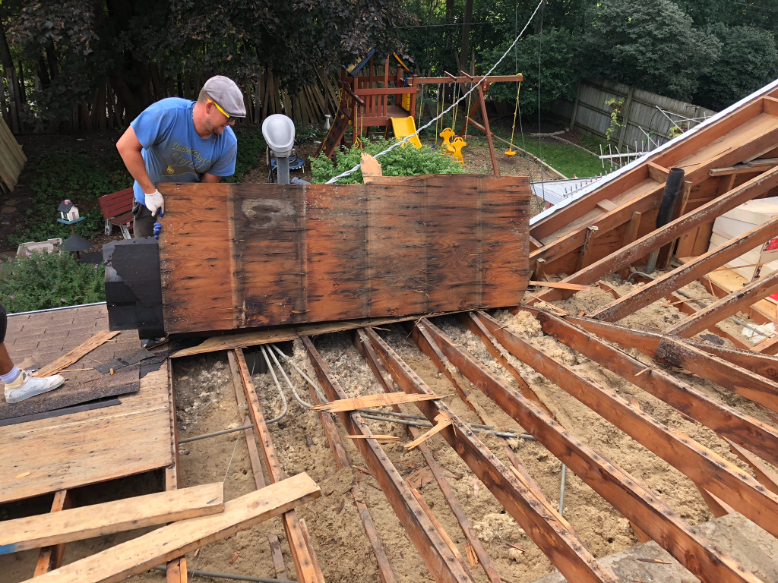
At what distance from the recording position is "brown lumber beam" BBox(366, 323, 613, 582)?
204 cm

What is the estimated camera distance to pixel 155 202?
337 centimetres

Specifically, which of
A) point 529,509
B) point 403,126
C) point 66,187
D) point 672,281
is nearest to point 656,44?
point 403,126

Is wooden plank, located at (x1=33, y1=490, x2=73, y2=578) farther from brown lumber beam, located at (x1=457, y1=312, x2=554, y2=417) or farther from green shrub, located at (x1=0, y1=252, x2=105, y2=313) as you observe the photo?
green shrub, located at (x1=0, y1=252, x2=105, y2=313)

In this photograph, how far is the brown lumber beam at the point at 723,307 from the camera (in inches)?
151

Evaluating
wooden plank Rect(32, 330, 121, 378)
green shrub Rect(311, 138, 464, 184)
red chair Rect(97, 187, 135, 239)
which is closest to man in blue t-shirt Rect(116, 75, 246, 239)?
wooden plank Rect(32, 330, 121, 378)

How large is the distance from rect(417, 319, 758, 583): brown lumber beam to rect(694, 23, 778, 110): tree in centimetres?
1616

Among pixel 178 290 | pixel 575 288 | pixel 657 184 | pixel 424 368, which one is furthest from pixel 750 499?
pixel 657 184

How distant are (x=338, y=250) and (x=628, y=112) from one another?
1511cm

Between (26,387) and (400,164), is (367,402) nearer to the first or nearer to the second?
(26,387)

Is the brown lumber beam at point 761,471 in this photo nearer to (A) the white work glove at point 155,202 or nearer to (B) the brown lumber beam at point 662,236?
(B) the brown lumber beam at point 662,236

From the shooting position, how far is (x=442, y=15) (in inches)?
804

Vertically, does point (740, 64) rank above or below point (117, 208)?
above

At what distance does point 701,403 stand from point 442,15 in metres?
20.6

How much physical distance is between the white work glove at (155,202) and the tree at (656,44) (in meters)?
15.2
